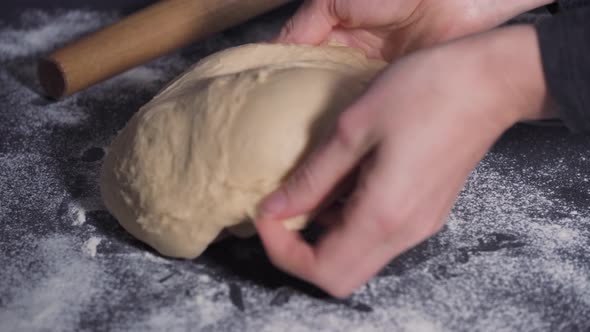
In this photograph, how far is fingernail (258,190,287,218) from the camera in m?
1.18

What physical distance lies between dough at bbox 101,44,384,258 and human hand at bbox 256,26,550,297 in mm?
88

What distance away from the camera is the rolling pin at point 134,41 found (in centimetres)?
187

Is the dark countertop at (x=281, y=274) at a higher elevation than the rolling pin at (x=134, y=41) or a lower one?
lower

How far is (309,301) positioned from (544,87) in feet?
1.89

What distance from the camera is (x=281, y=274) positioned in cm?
138

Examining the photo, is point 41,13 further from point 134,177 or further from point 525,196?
point 525,196

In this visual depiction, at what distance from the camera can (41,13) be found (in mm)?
2473

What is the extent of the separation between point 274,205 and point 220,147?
16 cm

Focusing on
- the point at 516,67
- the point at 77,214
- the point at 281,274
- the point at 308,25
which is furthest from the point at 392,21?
the point at 77,214

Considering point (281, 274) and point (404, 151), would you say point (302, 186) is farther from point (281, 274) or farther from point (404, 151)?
point (281, 274)

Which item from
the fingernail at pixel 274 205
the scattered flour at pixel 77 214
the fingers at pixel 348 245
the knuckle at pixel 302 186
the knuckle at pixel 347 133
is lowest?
the scattered flour at pixel 77 214

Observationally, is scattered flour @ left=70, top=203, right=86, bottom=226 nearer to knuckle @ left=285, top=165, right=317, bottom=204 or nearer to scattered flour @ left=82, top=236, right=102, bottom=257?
scattered flour @ left=82, top=236, right=102, bottom=257

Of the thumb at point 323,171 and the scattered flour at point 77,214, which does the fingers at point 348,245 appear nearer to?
the thumb at point 323,171

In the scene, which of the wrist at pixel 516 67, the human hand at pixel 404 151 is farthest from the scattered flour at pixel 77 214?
the wrist at pixel 516 67
